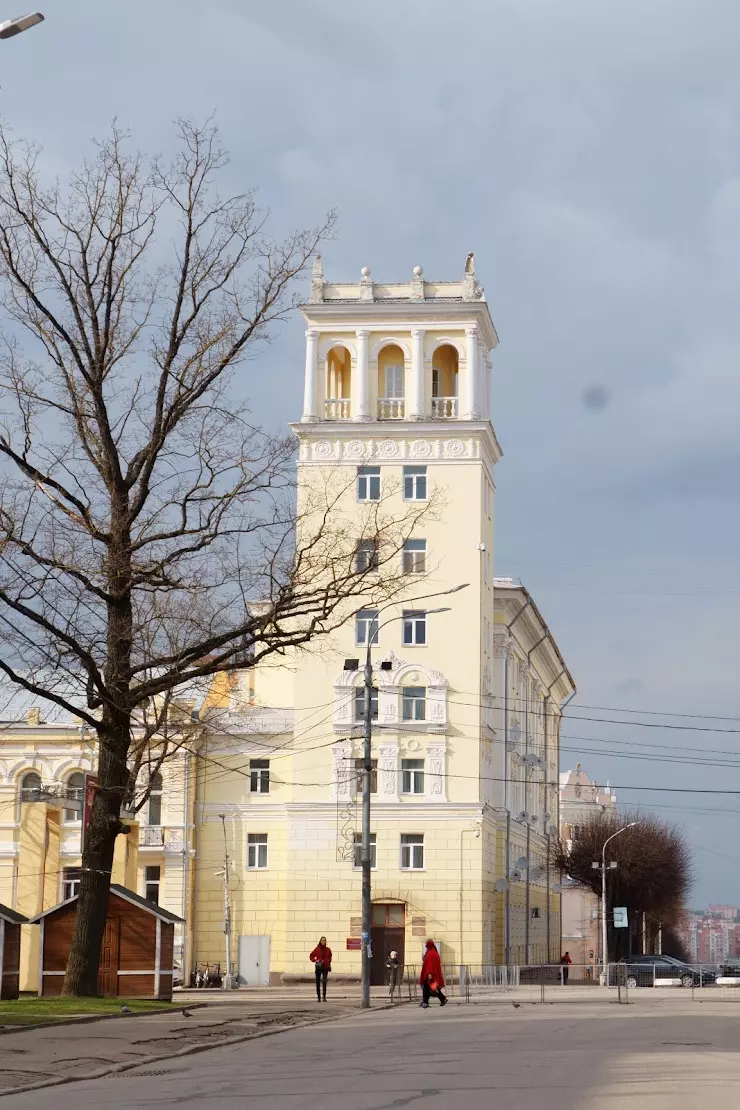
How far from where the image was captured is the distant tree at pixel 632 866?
83.2 metres

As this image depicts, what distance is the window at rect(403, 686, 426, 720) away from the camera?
196 feet

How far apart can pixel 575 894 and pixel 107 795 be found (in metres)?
97.1

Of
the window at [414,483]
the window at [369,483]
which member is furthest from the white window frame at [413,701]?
the window at [369,483]

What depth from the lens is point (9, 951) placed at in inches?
1201

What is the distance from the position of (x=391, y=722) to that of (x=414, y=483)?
906cm

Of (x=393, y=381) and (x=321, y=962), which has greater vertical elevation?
(x=393, y=381)

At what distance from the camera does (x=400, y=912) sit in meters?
58.9

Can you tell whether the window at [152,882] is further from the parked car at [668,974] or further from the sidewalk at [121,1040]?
the sidewalk at [121,1040]

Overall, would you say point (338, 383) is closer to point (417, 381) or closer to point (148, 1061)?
point (417, 381)

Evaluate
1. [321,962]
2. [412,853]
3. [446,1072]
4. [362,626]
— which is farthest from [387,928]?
[446,1072]

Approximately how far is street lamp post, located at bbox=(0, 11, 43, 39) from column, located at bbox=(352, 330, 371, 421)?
4614 cm

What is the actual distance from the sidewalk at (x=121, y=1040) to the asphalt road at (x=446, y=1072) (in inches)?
22.0

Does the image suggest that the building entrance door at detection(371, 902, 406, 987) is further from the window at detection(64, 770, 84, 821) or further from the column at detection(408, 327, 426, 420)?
the column at detection(408, 327, 426, 420)

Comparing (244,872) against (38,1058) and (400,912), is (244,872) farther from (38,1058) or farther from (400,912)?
(38,1058)
